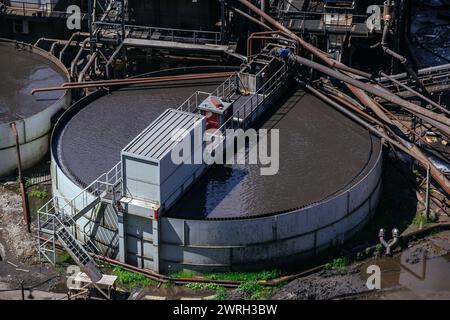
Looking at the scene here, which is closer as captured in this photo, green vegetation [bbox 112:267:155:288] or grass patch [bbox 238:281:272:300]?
grass patch [bbox 238:281:272:300]

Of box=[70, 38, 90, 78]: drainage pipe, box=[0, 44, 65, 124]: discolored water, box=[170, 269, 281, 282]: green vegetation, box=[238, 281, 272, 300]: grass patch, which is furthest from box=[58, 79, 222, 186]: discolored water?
box=[238, 281, 272, 300]: grass patch

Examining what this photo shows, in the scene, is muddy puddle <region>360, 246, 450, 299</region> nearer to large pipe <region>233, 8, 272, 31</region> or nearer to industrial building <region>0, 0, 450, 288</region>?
industrial building <region>0, 0, 450, 288</region>

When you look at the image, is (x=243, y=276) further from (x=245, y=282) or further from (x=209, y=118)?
(x=209, y=118)

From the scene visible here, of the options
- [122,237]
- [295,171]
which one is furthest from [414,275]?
[122,237]

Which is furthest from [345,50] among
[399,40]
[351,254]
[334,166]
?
[351,254]

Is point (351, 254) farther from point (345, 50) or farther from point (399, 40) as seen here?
point (399, 40)
